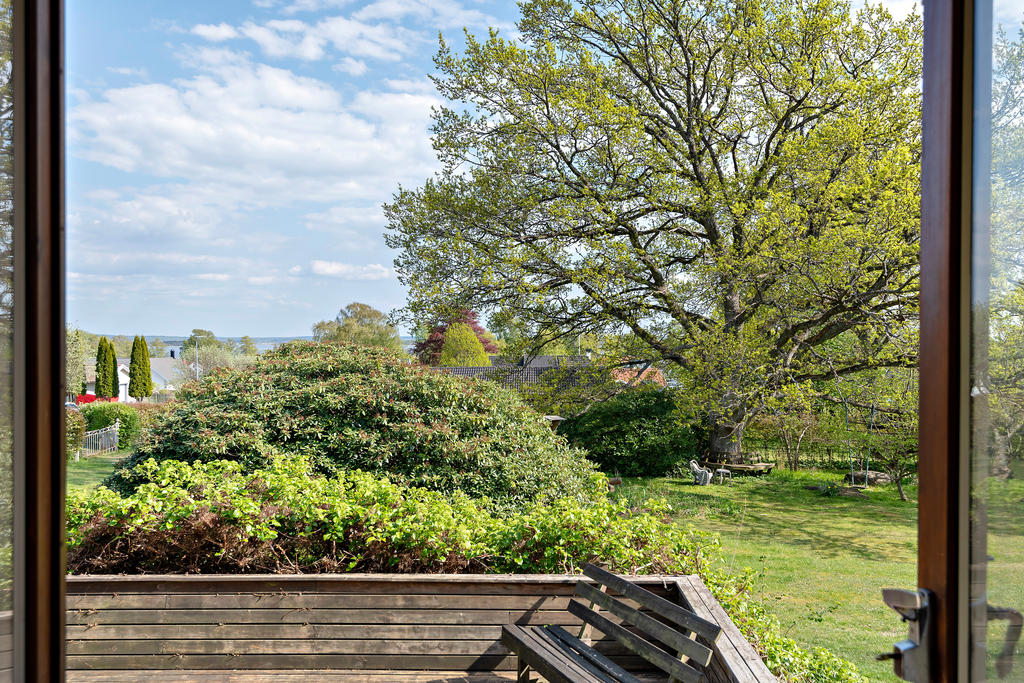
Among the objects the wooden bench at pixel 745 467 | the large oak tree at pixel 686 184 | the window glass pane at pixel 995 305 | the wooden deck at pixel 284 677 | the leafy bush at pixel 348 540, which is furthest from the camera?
the wooden bench at pixel 745 467

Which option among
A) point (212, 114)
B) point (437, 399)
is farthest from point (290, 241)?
point (437, 399)

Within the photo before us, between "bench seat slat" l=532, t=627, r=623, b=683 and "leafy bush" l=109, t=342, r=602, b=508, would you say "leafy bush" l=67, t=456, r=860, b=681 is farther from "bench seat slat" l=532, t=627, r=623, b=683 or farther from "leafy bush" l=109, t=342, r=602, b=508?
"leafy bush" l=109, t=342, r=602, b=508

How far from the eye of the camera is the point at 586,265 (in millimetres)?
10391

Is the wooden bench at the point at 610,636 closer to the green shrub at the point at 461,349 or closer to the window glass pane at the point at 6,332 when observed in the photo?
the window glass pane at the point at 6,332

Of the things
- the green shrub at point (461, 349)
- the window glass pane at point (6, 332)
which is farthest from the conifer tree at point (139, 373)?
the window glass pane at point (6, 332)

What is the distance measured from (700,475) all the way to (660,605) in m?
8.49

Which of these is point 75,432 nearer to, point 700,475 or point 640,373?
point 640,373

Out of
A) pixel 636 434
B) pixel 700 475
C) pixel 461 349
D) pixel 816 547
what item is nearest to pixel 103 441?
pixel 461 349

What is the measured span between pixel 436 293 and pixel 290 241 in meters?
28.3

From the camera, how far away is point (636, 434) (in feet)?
38.4

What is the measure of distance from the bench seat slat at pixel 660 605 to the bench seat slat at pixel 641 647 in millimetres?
130

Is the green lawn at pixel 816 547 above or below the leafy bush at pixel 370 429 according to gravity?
below

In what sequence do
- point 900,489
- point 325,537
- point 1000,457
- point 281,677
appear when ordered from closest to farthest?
point 1000,457 < point 281,677 < point 325,537 < point 900,489

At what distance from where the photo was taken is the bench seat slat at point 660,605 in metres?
2.40
